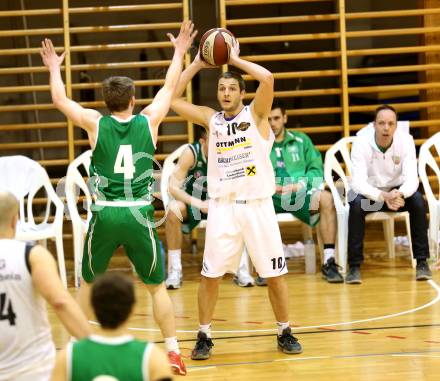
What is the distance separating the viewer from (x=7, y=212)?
3203mm

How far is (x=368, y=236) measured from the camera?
1024cm

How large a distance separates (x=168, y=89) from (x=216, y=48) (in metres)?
0.49

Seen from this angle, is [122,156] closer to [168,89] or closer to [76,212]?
[168,89]

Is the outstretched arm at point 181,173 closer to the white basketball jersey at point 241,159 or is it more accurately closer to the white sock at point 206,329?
the white basketball jersey at point 241,159

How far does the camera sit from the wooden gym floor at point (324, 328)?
500 cm

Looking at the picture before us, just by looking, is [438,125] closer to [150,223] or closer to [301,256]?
[301,256]

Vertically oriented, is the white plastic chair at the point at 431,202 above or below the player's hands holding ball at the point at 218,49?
below

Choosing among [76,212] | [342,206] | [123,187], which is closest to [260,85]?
[123,187]

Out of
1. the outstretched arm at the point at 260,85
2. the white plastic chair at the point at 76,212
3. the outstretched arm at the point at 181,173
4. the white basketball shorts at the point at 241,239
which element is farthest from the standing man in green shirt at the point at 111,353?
the white plastic chair at the point at 76,212

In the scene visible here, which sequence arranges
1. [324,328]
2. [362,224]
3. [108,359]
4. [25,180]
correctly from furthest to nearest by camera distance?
[25,180]
[362,224]
[324,328]
[108,359]

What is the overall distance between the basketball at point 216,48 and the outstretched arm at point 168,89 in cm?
14

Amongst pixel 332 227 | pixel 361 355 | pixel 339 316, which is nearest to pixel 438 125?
pixel 332 227

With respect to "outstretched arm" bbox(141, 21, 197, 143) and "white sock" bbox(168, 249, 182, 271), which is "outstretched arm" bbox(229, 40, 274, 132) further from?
"white sock" bbox(168, 249, 182, 271)

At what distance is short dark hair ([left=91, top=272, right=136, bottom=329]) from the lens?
269 centimetres
